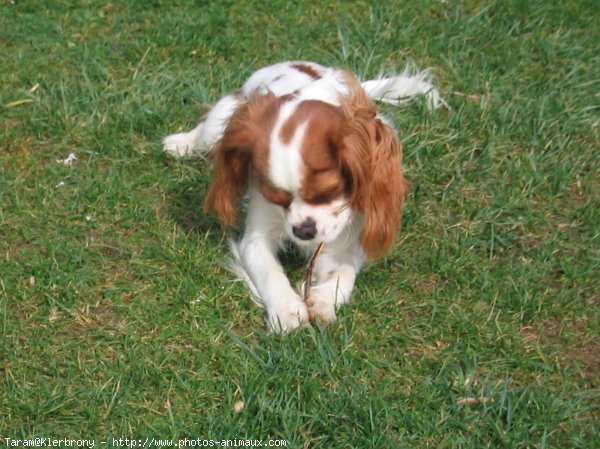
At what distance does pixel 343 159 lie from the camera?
3824mm

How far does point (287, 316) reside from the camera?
3.87m

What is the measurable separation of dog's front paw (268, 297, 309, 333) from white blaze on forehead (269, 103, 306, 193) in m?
0.48

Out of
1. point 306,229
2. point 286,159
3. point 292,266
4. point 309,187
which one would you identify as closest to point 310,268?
point 292,266

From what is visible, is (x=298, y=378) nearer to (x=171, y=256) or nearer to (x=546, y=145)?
(x=171, y=256)

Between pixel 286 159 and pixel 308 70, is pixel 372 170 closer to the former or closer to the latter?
pixel 286 159

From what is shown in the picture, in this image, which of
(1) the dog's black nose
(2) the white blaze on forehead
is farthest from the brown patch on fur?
(1) the dog's black nose

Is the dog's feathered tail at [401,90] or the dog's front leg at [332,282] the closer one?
the dog's front leg at [332,282]

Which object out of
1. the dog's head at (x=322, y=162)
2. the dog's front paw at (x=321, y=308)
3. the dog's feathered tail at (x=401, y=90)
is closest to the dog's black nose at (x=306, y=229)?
the dog's head at (x=322, y=162)

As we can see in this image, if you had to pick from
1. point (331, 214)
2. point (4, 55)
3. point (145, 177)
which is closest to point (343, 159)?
point (331, 214)

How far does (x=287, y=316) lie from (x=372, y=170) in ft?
2.24

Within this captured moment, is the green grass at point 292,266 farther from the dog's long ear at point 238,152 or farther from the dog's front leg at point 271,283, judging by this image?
the dog's long ear at point 238,152

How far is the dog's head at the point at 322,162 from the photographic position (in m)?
3.75

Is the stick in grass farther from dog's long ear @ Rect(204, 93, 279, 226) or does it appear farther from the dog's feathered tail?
the dog's feathered tail

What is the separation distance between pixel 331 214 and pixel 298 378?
28.8 inches
